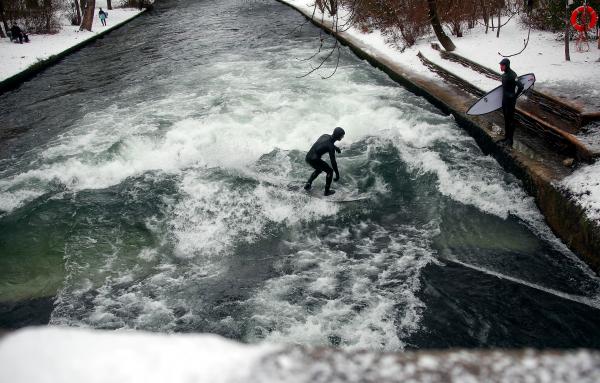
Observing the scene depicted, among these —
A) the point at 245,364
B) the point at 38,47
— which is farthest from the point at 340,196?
the point at 38,47

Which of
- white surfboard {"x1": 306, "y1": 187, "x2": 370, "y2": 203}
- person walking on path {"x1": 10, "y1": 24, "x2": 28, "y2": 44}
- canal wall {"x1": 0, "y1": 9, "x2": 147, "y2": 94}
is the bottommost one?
white surfboard {"x1": 306, "y1": 187, "x2": 370, "y2": 203}

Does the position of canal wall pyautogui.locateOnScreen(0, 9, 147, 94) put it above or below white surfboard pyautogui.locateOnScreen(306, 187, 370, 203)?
above

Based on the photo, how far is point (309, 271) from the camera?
21.9 ft

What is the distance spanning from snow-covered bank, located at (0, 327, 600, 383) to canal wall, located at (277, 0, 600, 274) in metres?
5.93

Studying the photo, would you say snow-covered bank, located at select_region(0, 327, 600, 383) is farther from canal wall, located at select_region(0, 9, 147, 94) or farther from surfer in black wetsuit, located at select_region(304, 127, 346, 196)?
canal wall, located at select_region(0, 9, 147, 94)

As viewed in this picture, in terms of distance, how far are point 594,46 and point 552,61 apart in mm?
2048

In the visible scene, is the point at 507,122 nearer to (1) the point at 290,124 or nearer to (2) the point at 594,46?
(1) the point at 290,124

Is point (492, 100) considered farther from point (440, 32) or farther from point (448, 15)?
point (448, 15)

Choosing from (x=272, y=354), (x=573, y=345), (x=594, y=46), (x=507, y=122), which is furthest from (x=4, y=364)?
(x=594, y=46)

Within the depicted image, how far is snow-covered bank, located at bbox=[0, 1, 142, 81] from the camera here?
63.7 ft

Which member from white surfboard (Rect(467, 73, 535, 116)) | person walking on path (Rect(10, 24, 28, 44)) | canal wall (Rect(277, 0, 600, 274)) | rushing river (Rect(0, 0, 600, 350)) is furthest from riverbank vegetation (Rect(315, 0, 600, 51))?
person walking on path (Rect(10, 24, 28, 44))

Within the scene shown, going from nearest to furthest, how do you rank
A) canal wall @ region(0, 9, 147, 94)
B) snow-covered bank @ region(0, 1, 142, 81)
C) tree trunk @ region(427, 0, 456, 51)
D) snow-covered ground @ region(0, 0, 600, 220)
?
snow-covered ground @ region(0, 0, 600, 220), tree trunk @ region(427, 0, 456, 51), canal wall @ region(0, 9, 147, 94), snow-covered bank @ region(0, 1, 142, 81)

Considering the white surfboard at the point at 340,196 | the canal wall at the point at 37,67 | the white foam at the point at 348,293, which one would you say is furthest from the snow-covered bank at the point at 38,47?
the white foam at the point at 348,293

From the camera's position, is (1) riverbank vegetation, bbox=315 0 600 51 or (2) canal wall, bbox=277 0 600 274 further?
(1) riverbank vegetation, bbox=315 0 600 51
